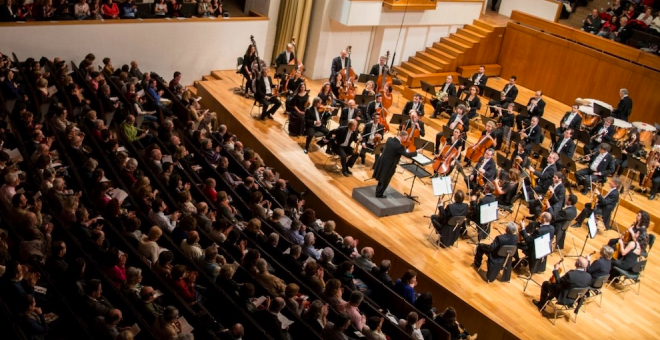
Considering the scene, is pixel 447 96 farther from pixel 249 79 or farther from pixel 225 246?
pixel 225 246

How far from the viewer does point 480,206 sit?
8.52 meters

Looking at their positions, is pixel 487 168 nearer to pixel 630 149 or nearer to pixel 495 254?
pixel 495 254

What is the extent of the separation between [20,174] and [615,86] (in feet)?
34.5

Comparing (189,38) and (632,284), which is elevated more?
(189,38)

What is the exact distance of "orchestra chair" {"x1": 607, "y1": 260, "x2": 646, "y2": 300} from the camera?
8.38 metres

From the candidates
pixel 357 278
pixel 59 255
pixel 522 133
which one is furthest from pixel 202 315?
pixel 522 133

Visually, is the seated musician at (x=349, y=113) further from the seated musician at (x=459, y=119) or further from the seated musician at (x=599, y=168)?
the seated musician at (x=599, y=168)

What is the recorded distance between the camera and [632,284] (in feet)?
29.1

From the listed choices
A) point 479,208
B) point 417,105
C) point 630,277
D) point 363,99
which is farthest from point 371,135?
point 630,277

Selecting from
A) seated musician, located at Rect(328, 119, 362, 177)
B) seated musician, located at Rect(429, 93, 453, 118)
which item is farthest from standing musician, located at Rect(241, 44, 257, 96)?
seated musician, located at Rect(429, 93, 453, 118)

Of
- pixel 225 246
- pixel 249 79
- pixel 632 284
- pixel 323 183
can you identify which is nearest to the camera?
pixel 225 246

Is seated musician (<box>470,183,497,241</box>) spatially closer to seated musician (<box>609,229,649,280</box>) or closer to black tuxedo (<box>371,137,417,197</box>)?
black tuxedo (<box>371,137,417,197</box>)

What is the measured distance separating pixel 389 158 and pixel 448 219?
1150 millimetres

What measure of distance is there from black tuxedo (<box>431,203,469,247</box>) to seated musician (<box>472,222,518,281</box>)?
1.28 feet
